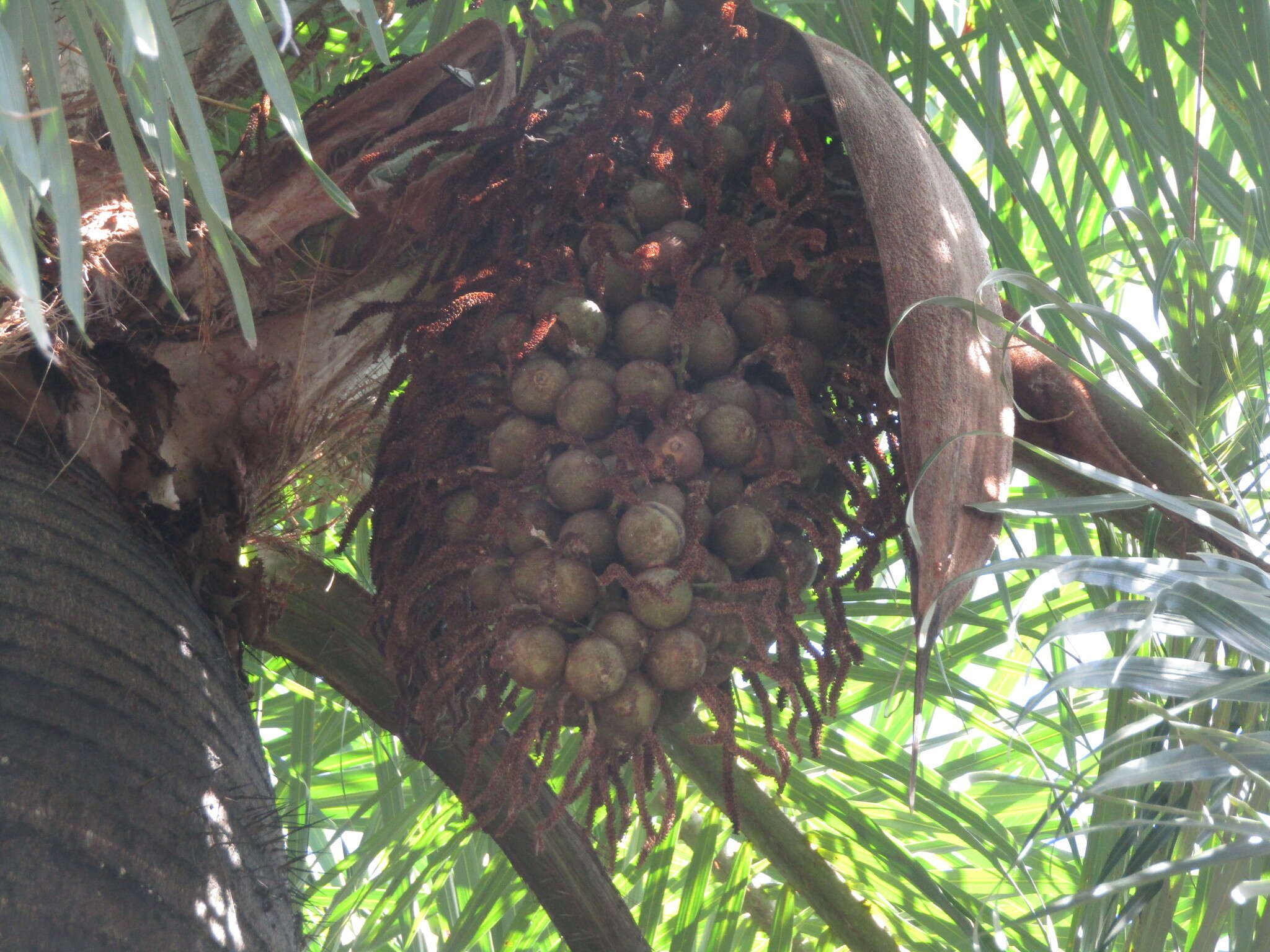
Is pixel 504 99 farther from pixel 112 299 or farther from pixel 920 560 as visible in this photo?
pixel 920 560

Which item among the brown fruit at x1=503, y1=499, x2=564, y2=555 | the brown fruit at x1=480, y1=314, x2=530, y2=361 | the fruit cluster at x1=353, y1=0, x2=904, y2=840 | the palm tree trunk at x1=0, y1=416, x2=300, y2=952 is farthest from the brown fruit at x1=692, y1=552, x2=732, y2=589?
the palm tree trunk at x1=0, y1=416, x2=300, y2=952

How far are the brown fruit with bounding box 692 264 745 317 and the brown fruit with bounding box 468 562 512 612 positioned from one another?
248 mm

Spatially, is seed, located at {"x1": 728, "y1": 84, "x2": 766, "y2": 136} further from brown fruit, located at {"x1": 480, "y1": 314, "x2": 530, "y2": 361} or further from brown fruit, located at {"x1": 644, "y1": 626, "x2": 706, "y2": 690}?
brown fruit, located at {"x1": 644, "y1": 626, "x2": 706, "y2": 690}

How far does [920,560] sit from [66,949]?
498 mm

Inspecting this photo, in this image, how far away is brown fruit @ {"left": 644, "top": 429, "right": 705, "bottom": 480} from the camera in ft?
2.72

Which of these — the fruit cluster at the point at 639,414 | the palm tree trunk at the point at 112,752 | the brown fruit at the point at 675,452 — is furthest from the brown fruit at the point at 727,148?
the palm tree trunk at the point at 112,752

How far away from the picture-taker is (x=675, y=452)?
0.83 m

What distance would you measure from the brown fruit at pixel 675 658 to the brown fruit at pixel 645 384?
156 mm

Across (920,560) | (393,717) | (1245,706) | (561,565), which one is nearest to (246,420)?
(393,717)

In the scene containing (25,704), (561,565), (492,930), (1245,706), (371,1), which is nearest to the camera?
(371,1)

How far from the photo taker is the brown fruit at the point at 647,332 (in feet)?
2.91

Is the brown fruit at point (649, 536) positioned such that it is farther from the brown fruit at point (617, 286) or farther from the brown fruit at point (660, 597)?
the brown fruit at point (617, 286)

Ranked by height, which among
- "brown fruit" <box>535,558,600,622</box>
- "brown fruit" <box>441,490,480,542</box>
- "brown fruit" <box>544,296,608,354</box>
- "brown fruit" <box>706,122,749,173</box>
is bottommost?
"brown fruit" <box>535,558,600,622</box>

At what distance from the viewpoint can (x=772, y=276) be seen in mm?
947
